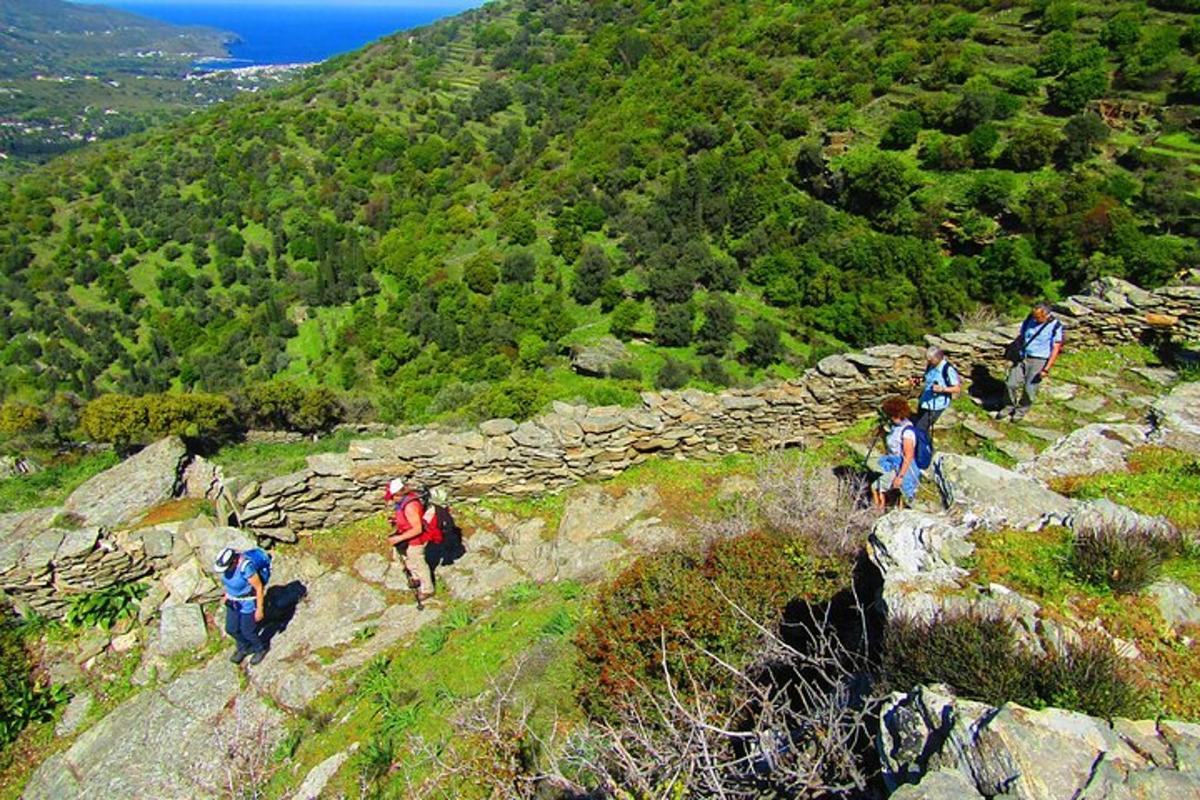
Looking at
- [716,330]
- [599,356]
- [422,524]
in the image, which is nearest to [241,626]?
[422,524]

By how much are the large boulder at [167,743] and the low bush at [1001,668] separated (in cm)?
572

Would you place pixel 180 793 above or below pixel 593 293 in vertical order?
above

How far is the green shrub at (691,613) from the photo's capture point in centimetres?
500

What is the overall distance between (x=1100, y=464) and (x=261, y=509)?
10169 mm

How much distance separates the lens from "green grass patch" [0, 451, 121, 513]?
36.5 feet

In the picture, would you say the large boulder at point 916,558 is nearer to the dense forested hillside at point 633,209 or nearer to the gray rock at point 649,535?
the gray rock at point 649,535

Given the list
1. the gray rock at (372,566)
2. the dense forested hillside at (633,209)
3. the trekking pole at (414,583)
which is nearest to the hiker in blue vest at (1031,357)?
the trekking pole at (414,583)

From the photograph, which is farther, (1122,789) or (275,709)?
(275,709)

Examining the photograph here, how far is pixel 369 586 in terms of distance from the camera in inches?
321

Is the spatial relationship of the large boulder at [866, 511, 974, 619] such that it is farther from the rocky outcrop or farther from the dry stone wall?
the dry stone wall

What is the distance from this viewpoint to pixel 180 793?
241 inches

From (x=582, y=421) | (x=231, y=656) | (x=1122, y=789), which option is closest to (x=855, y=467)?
(x=582, y=421)

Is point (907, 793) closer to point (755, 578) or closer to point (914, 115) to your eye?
point (755, 578)

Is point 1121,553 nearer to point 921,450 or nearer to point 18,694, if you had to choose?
point 921,450
